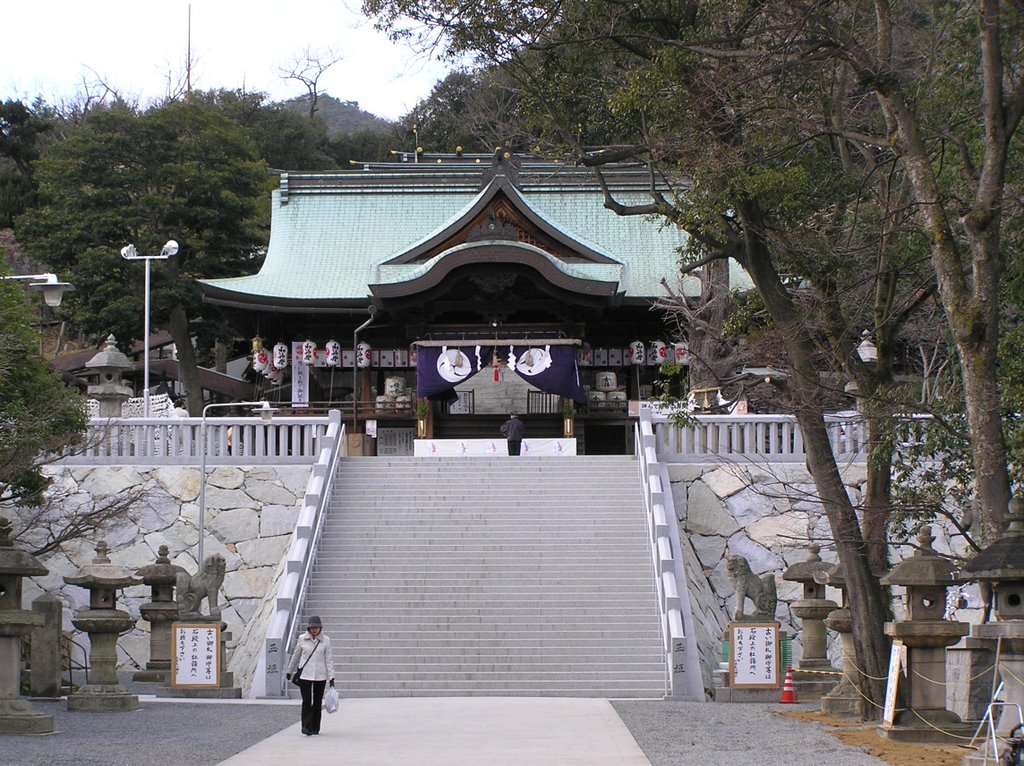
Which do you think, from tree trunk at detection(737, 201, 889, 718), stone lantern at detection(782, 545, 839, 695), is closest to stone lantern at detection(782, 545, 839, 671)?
stone lantern at detection(782, 545, 839, 695)

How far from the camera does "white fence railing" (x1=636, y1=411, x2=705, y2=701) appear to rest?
15.4m

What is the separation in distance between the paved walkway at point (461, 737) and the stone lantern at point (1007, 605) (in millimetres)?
2664

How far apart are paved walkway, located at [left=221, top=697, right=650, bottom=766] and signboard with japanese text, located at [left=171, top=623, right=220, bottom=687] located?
188 centimetres

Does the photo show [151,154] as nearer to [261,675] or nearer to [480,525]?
[480,525]

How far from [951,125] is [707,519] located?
8446mm

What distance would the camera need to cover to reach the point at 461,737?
11.5 metres

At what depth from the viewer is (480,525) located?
19.4 meters

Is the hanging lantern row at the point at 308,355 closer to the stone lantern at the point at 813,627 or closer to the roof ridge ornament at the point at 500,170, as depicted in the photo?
the roof ridge ornament at the point at 500,170

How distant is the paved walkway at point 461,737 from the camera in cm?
1009

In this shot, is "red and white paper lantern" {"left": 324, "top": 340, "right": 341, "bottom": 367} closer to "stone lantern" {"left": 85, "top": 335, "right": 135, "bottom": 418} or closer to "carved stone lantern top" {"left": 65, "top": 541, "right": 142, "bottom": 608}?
"stone lantern" {"left": 85, "top": 335, "right": 135, "bottom": 418}

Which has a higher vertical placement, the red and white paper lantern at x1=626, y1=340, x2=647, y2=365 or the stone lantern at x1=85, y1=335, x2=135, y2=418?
the red and white paper lantern at x1=626, y1=340, x2=647, y2=365

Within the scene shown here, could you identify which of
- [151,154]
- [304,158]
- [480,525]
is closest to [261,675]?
[480,525]

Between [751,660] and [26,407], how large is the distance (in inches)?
383

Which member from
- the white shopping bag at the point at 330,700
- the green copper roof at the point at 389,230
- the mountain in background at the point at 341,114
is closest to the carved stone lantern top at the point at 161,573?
the white shopping bag at the point at 330,700
